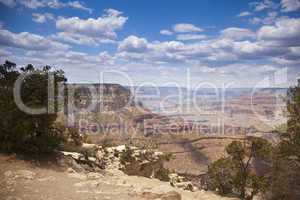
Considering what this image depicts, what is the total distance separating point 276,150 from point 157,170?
1047 centimetres

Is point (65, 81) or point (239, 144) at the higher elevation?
point (65, 81)

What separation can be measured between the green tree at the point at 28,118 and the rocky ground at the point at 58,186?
126cm

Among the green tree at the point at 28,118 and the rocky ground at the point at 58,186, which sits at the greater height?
the green tree at the point at 28,118

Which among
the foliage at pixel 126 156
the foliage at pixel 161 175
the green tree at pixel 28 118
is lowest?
the foliage at pixel 161 175

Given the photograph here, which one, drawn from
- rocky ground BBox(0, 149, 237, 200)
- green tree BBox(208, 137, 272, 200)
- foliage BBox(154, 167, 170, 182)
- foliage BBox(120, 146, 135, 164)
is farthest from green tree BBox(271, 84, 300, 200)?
foliage BBox(120, 146, 135, 164)

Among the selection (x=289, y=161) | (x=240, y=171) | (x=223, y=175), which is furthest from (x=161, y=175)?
(x=289, y=161)

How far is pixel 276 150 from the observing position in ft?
68.4

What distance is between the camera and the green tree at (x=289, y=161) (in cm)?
1902

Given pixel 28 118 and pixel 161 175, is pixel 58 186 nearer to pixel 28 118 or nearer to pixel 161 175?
pixel 28 118

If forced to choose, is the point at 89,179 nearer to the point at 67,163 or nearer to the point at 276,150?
the point at 67,163

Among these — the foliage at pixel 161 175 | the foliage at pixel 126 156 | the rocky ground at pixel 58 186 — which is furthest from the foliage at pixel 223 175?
the rocky ground at pixel 58 186

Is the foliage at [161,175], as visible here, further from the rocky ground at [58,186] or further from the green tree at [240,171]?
the rocky ground at [58,186]

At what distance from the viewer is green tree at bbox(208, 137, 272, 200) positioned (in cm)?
2098

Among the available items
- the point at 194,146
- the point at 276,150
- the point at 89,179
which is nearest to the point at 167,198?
the point at 89,179
